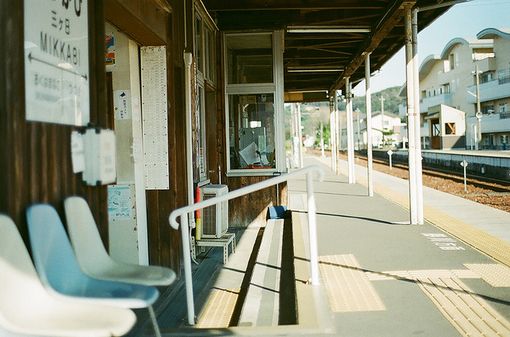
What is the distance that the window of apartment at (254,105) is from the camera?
8703 mm

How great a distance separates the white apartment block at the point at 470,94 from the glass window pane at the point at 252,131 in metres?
36.3

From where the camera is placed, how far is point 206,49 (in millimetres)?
7742

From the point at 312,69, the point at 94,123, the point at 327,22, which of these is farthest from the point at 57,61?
the point at 312,69

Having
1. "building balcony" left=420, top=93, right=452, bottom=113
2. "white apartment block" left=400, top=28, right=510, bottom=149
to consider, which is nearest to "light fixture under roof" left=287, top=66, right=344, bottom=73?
"white apartment block" left=400, top=28, right=510, bottom=149

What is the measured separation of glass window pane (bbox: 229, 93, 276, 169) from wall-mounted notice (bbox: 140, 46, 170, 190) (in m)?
3.58

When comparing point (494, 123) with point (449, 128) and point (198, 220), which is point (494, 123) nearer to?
point (449, 128)

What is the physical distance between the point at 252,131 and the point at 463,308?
5425 mm

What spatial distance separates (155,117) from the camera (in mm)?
5137

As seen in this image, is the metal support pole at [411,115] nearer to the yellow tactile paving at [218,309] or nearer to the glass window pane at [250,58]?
the glass window pane at [250,58]

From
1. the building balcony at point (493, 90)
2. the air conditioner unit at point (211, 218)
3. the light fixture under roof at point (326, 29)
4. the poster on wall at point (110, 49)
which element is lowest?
the air conditioner unit at point (211, 218)

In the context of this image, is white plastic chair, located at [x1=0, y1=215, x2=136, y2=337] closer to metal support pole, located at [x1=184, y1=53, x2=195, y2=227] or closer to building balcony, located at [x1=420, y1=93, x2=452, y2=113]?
metal support pole, located at [x1=184, y1=53, x2=195, y2=227]

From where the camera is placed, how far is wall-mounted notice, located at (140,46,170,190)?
5078mm

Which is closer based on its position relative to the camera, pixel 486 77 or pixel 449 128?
pixel 486 77

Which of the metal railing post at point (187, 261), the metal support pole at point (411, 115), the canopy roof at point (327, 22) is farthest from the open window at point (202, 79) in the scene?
the metal support pole at point (411, 115)
